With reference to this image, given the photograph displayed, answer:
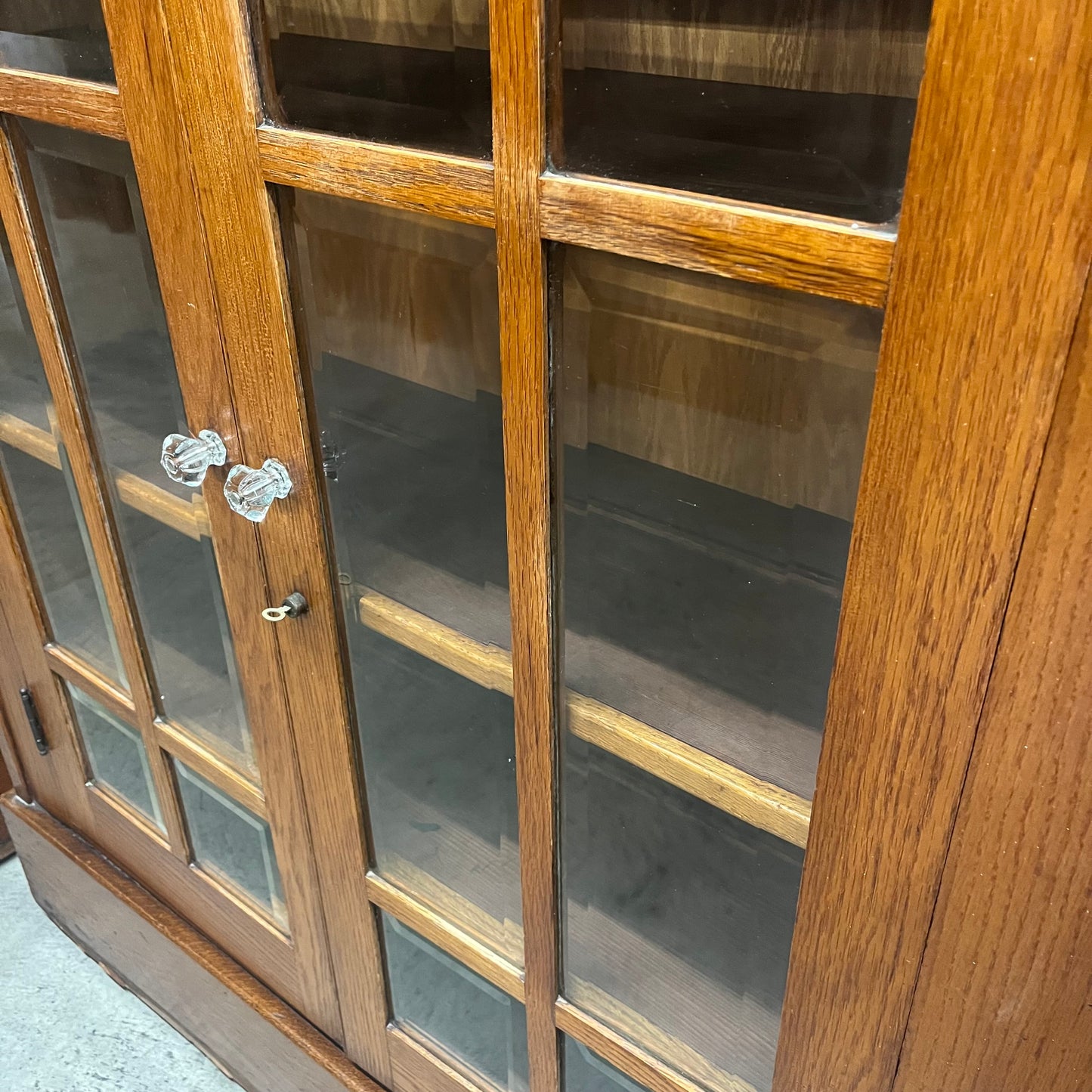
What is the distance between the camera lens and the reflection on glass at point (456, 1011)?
728 millimetres

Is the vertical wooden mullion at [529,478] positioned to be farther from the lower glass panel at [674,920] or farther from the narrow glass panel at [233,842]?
the narrow glass panel at [233,842]

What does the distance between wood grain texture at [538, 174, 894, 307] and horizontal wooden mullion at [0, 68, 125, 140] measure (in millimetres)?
314

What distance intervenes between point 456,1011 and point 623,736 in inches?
13.5

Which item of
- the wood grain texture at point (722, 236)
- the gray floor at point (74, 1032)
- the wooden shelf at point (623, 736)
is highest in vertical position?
the wood grain texture at point (722, 236)

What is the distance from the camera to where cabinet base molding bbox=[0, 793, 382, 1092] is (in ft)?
3.01

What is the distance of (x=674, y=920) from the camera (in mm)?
597

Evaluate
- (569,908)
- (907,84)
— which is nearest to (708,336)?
(907,84)

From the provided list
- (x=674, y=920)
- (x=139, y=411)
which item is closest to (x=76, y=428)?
(x=139, y=411)

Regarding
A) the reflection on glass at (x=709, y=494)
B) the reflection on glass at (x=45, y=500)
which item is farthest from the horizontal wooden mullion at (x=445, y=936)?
the reflection on glass at (x=45, y=500)

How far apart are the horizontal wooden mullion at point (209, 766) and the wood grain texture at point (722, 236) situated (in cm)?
57

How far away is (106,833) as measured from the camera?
1.06m

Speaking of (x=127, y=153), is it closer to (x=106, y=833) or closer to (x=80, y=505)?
(x=80, y=505)

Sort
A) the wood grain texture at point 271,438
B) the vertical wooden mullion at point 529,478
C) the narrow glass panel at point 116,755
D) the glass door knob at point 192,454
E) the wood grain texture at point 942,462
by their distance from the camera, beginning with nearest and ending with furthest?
the wood grain texture at point 942,462 < the vertical wooden mullion at point 529,478 < the wood grain texture at point 271,438 < the glass door knob at point 192,454 < the narrow glass panel at point 116,755

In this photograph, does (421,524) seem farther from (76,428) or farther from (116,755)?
(116,755)
